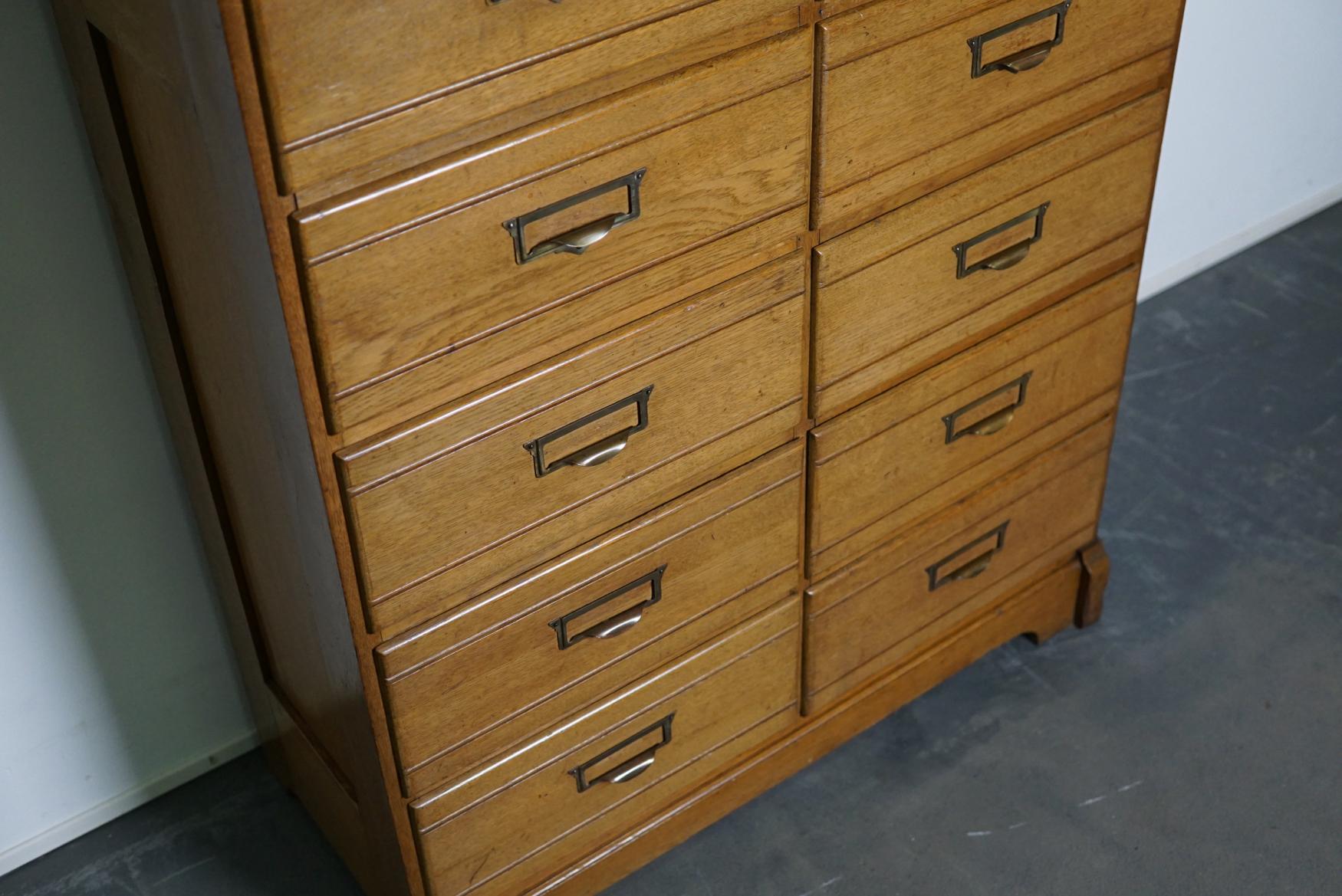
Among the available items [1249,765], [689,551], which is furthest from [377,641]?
[1249,765]

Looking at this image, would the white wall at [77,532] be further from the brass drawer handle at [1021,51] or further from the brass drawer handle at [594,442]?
the brass drawer handle at [1021,51]

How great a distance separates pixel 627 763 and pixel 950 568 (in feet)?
1.77

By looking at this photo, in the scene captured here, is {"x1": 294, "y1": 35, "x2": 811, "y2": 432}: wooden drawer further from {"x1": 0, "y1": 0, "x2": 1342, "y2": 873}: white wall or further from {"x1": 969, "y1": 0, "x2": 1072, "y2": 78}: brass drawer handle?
{"x1": 0, "y1": 0, "x2": 1342, "y2": 873}: white wall

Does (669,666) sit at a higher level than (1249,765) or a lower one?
higher

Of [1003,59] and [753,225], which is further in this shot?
[1003,59]

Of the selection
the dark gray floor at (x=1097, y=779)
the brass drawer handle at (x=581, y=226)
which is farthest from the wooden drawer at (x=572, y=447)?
the dark gray floor at (x=1097, y=779)

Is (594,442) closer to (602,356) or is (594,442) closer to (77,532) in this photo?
(602,356)

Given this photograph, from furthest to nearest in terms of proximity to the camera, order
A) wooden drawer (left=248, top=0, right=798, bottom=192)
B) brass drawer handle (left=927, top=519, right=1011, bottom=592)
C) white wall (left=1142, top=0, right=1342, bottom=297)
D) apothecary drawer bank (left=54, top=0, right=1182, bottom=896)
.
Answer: white wall (left=1142, top=0, right=1342, bottom=297) → brass drawer handle (left=927, top=519, right=1011, bottom=592) → apothecary drawer bank (left=54, top=0, right=1182, bottom=896) → wooden drawer (left=248, top=0, right=798, bottom=192)

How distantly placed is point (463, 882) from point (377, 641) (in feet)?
1.32

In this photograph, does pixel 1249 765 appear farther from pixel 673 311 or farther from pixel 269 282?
pixel 269 282

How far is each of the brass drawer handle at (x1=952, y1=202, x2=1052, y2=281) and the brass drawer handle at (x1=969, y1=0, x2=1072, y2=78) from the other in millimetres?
193

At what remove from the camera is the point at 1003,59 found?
1.62 meters

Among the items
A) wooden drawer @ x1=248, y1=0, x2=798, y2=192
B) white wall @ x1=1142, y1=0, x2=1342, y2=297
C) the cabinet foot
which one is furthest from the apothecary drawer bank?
white wall @ x1=1142, y1=0, x2=1342, y2=297

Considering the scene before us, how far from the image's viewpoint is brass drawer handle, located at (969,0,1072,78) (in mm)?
1590
